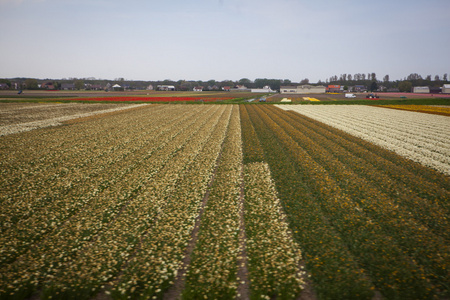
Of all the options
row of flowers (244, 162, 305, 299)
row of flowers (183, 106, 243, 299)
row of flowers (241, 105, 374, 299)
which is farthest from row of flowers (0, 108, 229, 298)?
row of flowers (241, 105, 374, 299)

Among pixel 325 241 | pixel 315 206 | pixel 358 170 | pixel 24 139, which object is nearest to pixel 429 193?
pixel 358 170

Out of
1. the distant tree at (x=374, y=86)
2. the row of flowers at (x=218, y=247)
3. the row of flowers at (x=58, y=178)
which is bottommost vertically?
the row of flowers at (x=218, y=247)

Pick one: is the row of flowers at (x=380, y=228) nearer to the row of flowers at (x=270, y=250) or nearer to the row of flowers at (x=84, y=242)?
the row of flowers at (x=270, y=250)

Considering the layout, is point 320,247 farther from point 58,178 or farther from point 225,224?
point 58,178

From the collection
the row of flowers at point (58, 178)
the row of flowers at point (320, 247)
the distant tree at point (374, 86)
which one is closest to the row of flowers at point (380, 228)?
the row of flowers at point (320, 247)

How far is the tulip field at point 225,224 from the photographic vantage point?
6582 millimetres

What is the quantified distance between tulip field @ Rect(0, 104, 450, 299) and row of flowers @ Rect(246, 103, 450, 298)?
0.04m

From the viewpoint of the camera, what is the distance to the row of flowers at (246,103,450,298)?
6656 millimetres

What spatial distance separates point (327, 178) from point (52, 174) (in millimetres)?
14882

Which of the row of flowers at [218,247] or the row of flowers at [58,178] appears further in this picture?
the row of flowers at [58,178]

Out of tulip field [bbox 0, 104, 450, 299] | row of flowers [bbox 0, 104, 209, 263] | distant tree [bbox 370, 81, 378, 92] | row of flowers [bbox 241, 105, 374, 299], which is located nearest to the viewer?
row of flowers [bbox 241, 105, 374, 299]

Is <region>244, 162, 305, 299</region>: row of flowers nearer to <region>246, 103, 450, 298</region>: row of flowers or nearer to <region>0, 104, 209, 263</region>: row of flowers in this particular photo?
<region>246, 103, 450, 298</region>: row of flowers

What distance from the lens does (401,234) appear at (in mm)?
8672

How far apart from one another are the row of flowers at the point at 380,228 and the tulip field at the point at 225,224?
4 centimetres
